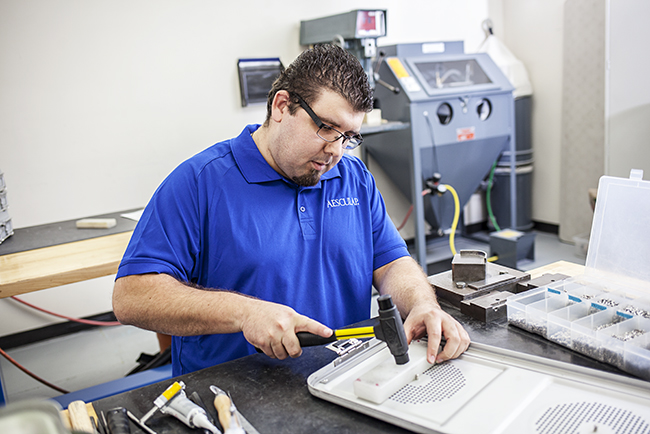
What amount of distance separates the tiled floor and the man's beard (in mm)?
1822

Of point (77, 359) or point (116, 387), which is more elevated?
point (116, 387)

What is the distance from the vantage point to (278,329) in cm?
93

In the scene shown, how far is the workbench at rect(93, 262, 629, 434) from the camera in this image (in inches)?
30.9

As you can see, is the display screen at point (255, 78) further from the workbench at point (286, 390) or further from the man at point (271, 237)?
the workbench at point (286, 390)

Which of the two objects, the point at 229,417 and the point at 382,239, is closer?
the point at 229,417

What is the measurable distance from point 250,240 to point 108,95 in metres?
2.17

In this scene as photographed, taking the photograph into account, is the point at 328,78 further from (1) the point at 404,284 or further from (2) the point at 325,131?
(1) the point at 404,284

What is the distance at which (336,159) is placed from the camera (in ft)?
4.15

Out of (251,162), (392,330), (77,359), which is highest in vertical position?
(251,162)

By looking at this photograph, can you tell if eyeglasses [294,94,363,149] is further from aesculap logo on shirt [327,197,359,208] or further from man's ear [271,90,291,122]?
aesculap logo on shirt [327,197,359,208]

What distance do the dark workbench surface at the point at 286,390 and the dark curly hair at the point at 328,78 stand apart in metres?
0.57

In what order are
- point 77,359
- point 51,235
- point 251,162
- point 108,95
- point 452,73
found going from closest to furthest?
point 251,162, point 51,235, point 77,359, point 108,95, point 452,73

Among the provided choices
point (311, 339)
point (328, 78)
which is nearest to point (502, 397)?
point (311, 339)

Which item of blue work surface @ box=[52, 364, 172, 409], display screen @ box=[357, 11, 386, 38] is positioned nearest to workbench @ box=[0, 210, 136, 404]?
blue work surface @ box=[52, 364, 172, 409]
